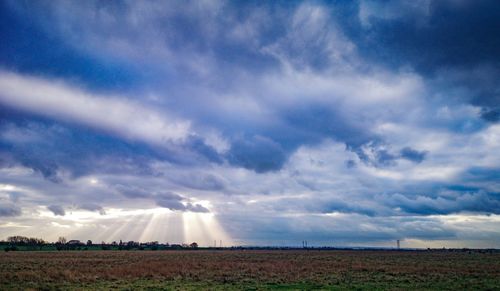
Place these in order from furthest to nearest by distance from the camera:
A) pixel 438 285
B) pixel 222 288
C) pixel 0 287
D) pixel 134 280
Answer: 1. pixel 134 280
2. pixel 438 285
3. pixel 222 288
4. pixel 0 287

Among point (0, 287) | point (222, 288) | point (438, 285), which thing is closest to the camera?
point (0, 287)

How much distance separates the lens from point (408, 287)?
92.6 ft

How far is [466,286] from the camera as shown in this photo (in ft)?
95.2

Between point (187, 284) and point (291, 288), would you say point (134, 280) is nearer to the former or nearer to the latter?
point (187, 284)

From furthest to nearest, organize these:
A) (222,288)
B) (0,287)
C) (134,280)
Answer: (134,280)
(222,288)
(0,287)

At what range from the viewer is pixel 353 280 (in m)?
33.6

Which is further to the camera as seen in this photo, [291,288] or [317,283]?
[317,283]

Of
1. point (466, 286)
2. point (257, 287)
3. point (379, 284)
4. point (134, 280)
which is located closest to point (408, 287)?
point (379, 284)

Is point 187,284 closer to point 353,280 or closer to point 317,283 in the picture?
point 317,283

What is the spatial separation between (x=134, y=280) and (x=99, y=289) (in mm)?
5858

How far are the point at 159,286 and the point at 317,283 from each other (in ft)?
42.0

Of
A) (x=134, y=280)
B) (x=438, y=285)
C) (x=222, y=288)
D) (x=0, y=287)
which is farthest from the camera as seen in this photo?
(x=134, y=280)

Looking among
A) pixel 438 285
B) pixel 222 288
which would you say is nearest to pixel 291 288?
pixel 222 288

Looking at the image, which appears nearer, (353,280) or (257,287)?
(257,287)
